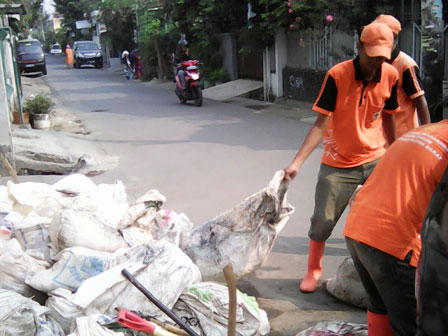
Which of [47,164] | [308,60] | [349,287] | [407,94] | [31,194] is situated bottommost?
[47,164]

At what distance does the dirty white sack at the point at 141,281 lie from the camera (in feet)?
10.0

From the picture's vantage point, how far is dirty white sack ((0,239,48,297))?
3.36 meters

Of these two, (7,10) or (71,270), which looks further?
(7,10)

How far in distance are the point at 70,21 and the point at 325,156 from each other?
58520mm

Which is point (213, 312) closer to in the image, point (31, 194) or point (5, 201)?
point (31, 194)

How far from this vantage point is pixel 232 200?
6172 millimetres

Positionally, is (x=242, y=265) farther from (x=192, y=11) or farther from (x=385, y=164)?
(x=192, y=11)

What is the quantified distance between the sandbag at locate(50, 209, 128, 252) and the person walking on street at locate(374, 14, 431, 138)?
6.59 ft

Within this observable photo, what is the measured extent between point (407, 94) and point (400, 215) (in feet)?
6.43

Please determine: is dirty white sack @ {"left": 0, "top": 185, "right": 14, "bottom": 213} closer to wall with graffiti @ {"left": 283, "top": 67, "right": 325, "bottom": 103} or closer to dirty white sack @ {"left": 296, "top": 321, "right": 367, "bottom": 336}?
dirty white sack @ {"left": 296, "top": 321, "right": 367, "bottom": 336}

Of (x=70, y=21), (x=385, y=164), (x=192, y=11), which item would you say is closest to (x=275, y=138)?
(x=385, y=164)

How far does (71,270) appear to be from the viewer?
338 centimetres

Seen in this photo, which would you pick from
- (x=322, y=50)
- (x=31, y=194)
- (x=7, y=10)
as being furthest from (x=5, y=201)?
(x=7, y=10)

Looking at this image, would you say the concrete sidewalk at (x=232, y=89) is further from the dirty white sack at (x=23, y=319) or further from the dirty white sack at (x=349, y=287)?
the dirty white sack at (x=23, y=319)
